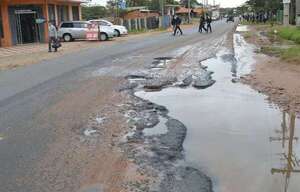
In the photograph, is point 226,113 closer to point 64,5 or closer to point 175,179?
point 175,179

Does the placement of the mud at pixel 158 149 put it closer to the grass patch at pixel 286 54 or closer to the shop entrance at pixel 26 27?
the grass patch at pixel 286 54

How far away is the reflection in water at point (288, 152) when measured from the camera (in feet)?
21.0

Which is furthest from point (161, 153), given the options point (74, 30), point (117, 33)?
point (117, 33)

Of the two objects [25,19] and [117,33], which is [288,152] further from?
[117,33]

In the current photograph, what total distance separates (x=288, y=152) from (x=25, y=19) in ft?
123

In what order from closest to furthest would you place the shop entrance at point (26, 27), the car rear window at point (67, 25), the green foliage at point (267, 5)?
the shop entrance at point (26, 27) < the car rear window at point (67, 25) < the green foliage at point (267, 5)

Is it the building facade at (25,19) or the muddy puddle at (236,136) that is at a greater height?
the building facade at (25,19)

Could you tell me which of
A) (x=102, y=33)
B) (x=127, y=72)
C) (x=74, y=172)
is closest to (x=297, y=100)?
(x=74, y=172)

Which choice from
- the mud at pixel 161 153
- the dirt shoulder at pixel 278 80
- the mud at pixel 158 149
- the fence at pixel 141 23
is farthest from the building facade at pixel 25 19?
the mud at pixel 161 153

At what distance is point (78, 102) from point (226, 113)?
334 cm

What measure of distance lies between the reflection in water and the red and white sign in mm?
32793

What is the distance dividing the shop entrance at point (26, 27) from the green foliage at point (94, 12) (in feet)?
99.3

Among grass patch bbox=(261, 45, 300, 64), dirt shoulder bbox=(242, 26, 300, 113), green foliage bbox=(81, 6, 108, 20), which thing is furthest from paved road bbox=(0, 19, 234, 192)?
green foliage bbox=(81, 6, 108, 20)

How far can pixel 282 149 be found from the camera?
24.5 feet
